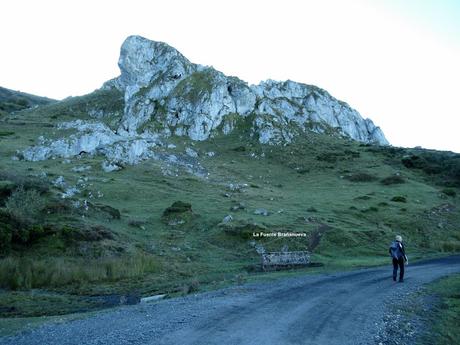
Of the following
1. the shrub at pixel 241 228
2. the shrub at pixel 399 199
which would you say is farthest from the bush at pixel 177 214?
the shrub at pixel 399 199

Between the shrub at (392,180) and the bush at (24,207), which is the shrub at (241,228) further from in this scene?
the shrub at (392,180)

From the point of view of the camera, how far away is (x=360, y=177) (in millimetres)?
72438

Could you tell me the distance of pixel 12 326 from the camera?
44.0 ft

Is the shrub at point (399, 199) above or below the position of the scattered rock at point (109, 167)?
below

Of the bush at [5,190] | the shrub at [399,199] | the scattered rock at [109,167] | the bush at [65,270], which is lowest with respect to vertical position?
the bush at [65,270]

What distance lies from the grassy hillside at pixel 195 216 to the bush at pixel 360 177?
0.58 feet

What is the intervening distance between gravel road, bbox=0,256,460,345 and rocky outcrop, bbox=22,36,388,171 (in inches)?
1951

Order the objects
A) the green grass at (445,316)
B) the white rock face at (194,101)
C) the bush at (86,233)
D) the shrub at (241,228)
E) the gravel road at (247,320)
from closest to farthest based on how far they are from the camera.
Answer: the gravel road at (247,320)
the green grass at (445,316)
the bush at (86,233)
the shrub at (241,228)
the white rock face at (194,101)

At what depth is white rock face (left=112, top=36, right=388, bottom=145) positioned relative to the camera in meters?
94.3

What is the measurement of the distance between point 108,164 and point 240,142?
37.1 meters

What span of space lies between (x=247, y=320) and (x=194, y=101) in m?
88.9

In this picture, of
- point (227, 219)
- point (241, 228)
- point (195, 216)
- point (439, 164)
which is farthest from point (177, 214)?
point (439, 164)

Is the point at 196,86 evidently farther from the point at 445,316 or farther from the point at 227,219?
the point at 445,316

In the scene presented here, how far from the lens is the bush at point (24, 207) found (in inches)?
1081
